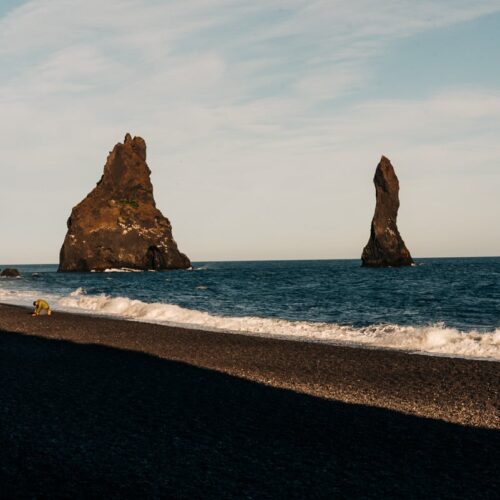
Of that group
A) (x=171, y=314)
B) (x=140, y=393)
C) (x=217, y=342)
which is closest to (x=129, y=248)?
(x=171, y=314)

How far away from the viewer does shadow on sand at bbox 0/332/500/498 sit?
702 cm

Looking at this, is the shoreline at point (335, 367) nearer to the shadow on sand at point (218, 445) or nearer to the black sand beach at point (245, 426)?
the black sand beach at point (245, 426)

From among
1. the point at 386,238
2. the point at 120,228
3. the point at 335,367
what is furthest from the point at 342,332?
the point at 386,238

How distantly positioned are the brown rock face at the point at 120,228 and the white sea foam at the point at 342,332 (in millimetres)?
104789

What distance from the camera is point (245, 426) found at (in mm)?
9641

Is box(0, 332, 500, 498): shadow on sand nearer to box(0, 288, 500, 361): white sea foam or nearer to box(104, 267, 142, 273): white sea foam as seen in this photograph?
box(0, 288, 500, 361): white sea foam

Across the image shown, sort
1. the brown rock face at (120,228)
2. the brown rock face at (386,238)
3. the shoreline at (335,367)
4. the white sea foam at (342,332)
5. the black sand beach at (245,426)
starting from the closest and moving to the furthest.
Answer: the black sand beach at (245,426) < the shoreline at (335,367) < the white sea foam at (342,332) < the brown rock face at (120,228) < the brown rock face at (386,238)

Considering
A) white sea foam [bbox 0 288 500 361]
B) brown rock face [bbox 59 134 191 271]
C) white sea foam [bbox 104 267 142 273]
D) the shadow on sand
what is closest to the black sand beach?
the shadow on sand

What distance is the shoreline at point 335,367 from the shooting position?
467 inches

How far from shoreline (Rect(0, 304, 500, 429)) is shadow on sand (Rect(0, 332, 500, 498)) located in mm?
1031

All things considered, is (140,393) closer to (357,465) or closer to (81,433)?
(81,433)

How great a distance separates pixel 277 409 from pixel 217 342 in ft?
34.1

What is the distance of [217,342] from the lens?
2119cm


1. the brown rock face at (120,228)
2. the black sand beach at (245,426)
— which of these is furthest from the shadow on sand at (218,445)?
the brown rock face at (120,228)
